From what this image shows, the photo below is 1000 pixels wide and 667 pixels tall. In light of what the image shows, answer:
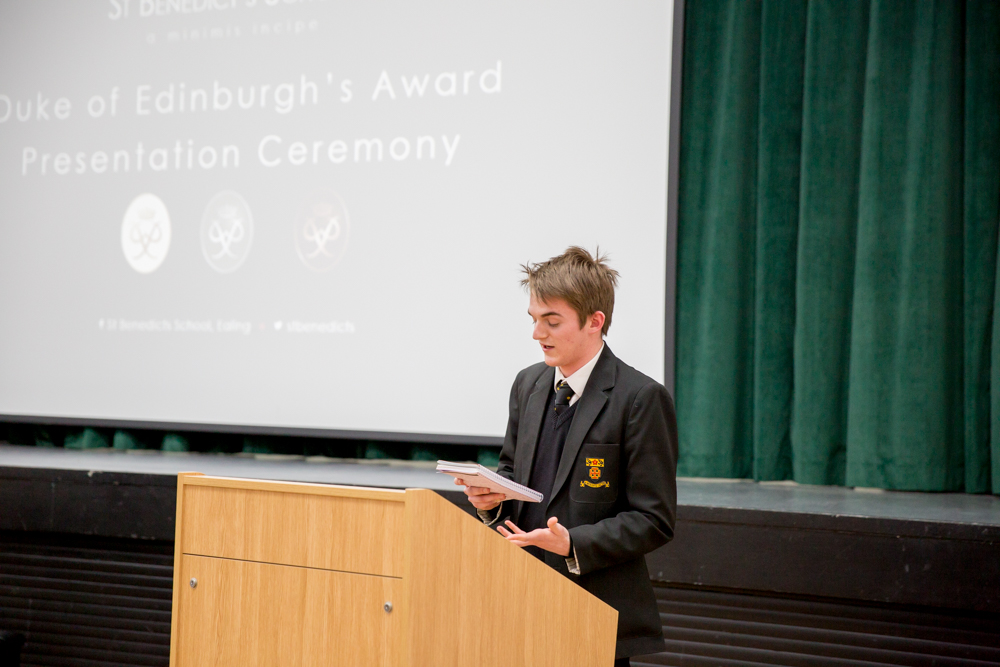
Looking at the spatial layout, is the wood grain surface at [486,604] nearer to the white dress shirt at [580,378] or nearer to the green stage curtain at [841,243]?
the white dress shirt at [580,378]

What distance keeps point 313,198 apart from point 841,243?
1.98 meters

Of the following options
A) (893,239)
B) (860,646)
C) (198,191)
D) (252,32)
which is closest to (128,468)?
(198,191)

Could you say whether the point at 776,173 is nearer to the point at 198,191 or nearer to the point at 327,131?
the point at 327,131

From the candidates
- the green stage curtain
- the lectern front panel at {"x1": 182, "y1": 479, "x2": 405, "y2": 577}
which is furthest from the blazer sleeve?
the green stage curtain

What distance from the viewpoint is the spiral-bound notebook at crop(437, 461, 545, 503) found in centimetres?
116

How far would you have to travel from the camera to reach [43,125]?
3795 millimetres

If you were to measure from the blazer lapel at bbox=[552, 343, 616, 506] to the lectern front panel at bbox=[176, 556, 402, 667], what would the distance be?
1.31 ft

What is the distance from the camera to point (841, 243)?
288 cm

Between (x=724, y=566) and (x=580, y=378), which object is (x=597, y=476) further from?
(x=724, y=566)

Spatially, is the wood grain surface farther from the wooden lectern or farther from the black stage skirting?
the black stage skirting

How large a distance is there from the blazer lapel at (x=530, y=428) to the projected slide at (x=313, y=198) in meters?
1.39

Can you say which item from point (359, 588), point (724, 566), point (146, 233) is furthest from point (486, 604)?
point (146, 233)

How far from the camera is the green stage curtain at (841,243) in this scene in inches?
108

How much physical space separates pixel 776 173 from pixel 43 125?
3.16 meters
